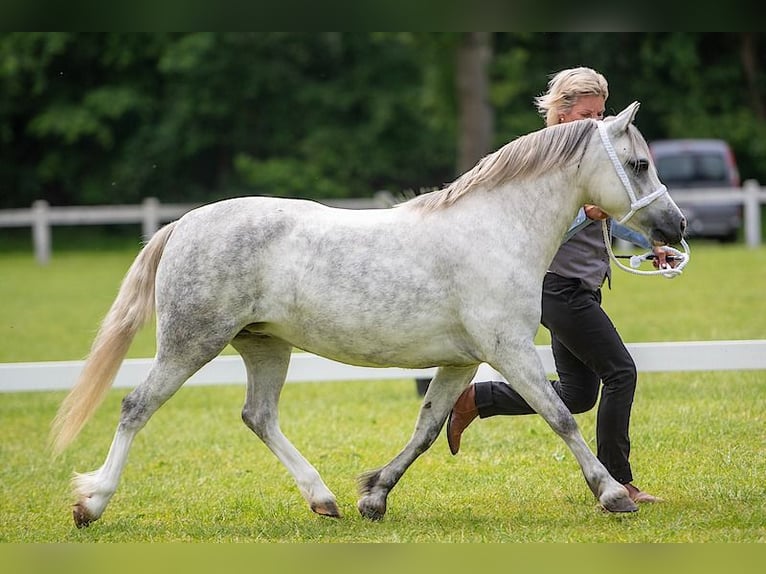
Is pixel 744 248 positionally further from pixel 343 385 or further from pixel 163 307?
pixel 163 307

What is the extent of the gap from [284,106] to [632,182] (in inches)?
989

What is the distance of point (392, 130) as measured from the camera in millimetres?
29234

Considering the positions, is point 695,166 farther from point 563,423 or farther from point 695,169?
point 563,423

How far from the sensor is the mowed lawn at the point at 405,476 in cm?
501

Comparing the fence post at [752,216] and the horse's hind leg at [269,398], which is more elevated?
the horse's hind leg at [269,398]

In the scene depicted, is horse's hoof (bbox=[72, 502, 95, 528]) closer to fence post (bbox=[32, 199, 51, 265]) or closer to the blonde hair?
the blonde hair

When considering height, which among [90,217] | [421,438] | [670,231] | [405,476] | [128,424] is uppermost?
[670,231]

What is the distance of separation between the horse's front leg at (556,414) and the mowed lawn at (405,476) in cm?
16

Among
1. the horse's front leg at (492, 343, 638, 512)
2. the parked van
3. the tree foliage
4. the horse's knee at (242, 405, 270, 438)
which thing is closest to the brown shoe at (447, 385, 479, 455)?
the horse's front leg at (492, 343, 638, 512)

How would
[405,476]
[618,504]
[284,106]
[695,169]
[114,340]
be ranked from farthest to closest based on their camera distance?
[284,106]
[695,169]
[405,476]
[114,340]
[618,504]

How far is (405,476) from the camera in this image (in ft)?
20.7

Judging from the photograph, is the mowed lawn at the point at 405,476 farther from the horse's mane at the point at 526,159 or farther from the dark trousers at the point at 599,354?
the horse's mane at the point at 526,159

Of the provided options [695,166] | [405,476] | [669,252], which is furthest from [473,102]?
[669,252]

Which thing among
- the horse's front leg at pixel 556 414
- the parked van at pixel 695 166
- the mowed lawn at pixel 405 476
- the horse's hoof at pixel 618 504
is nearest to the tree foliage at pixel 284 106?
the parked van at pixel 695 166
